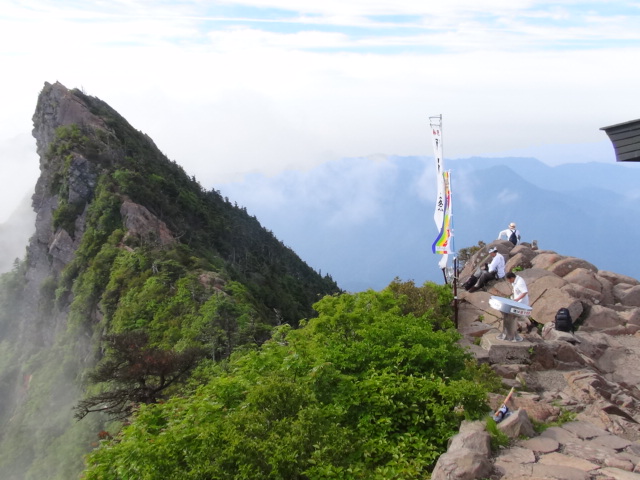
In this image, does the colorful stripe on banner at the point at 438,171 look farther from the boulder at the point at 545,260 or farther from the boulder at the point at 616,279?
the boulder at the point at 616,279

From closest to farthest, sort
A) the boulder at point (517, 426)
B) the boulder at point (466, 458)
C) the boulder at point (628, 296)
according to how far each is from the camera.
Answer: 1. the boulder at point (466, 458)
2. the boulder at point (517, 426)
3. the boulder at point (628, 296)

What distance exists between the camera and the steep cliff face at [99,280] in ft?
82.1

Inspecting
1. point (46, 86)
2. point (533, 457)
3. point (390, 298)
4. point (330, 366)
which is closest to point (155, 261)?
point (390, 298)

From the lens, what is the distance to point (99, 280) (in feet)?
105

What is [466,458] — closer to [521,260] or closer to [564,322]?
[564,322]

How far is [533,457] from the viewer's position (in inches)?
273

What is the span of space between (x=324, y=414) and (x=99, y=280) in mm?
27975

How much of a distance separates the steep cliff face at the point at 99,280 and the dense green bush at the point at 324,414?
1157 centimetres

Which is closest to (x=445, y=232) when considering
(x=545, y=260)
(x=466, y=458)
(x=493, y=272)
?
(x=493, y=272)

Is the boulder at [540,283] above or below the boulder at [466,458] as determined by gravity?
above

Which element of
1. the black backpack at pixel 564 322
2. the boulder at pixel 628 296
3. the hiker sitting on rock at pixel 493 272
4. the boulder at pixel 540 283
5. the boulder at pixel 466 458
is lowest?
the boulder at pixel 466 458

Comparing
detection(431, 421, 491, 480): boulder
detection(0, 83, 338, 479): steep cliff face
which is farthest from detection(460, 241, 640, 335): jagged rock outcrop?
detection(0, 83, 338, 479): steep cliff face

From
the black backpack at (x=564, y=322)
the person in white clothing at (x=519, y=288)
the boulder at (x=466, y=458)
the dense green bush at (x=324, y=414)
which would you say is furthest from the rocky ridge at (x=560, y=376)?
the person in white clothing at (x=519, y=288)

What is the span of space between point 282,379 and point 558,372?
6.34 meters
